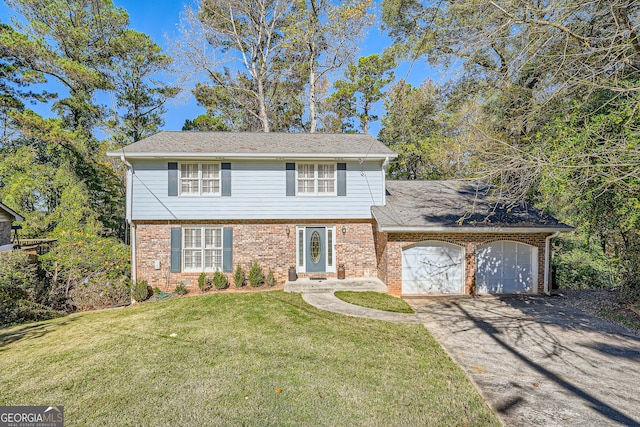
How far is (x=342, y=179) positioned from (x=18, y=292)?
10793mm

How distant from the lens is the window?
33.9 feet

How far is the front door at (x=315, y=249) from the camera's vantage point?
10.7m

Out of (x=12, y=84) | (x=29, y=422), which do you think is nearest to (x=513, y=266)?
(x=29, y=422)

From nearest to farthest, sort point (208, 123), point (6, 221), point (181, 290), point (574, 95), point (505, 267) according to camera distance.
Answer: point (574, 95) < point (505, 267) < point (181, 290) < point (6, 221) < point (208, 123)

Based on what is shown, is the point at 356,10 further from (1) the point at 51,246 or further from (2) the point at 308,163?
(1) the point at 51,246

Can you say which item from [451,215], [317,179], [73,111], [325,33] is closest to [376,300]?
[451,215]

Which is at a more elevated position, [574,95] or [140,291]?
[574,95]

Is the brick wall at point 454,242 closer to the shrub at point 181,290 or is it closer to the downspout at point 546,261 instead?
the downspout at point 546,261

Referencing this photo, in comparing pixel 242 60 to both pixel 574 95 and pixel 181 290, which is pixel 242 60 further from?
pixel 574 95

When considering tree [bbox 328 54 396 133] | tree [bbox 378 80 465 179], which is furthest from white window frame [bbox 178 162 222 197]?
tree [bbox 328 54 396 133]

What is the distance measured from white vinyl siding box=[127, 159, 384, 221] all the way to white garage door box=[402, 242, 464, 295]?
2252 mm

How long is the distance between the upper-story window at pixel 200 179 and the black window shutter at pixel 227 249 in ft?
4.73

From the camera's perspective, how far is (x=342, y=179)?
34.8 ft

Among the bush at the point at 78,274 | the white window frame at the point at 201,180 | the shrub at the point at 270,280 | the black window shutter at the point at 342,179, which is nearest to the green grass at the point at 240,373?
the bush at the point at 78,274
